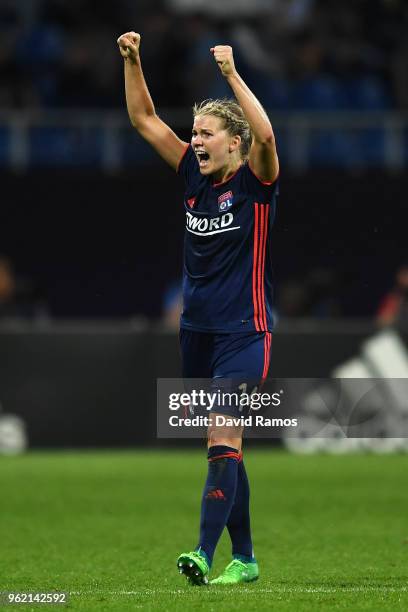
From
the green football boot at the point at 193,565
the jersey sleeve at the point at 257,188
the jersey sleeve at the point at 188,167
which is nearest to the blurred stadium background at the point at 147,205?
the jersey sleeve at the point at 188,167

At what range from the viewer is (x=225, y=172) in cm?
673

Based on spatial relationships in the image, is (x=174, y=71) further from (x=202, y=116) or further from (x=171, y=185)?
(x=202, y=116)

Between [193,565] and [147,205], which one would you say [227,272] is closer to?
[193,565]

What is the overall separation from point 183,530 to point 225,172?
328cm

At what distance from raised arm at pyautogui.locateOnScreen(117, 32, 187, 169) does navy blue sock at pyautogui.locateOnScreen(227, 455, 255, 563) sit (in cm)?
147

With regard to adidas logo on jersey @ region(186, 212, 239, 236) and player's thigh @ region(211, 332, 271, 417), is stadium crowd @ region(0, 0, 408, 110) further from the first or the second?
player's thigh @ region(211, 332, 271, 417)

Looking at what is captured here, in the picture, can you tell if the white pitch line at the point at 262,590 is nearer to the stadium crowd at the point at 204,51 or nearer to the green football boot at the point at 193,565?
the green football boot at the point at 193,565

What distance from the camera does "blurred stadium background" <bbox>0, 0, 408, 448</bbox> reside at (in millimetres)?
14125

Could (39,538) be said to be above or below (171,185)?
below

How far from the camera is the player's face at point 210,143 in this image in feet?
21.8

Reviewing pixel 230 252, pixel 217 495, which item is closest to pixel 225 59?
pixel 230 252

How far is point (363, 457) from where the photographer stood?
14.0 meters

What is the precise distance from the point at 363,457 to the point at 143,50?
5.47 meters

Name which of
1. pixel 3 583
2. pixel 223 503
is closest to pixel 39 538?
pixel 3 583
